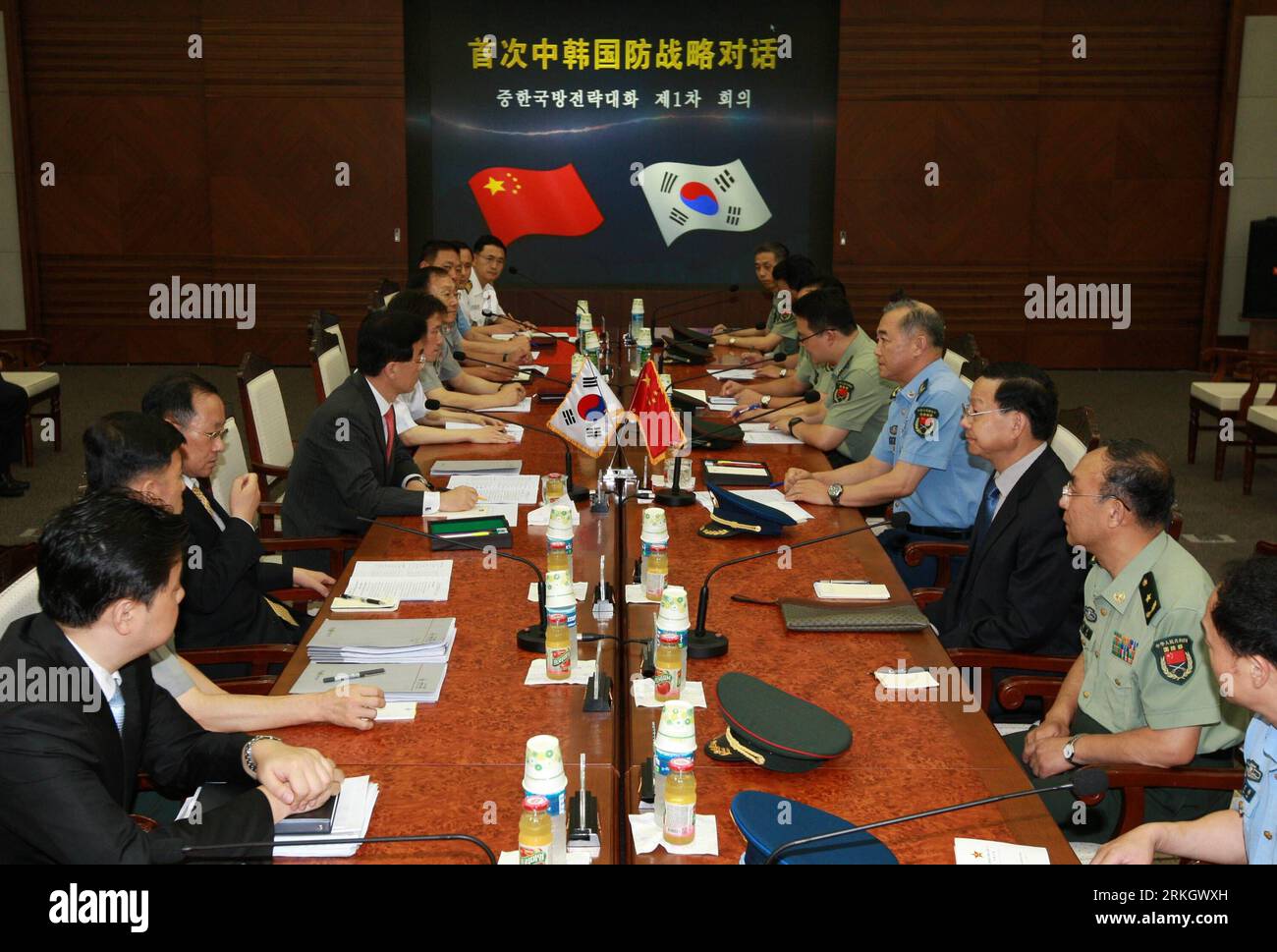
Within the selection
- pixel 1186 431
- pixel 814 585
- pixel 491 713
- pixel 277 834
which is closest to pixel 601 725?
pixel 491 713

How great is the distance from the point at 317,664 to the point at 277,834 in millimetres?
655

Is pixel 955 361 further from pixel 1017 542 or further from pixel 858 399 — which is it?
pixel 1017 542

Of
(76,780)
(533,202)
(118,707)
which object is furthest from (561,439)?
(533,202)

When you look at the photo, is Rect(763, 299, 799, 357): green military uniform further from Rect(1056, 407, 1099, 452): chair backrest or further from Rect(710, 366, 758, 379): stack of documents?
Rect(1056, 407, 1099, 452): chair backrest

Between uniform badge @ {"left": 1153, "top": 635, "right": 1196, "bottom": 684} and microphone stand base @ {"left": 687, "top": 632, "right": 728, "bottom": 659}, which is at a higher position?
uniform badge @ {"left": 1153, "top": 635, "right": 1196, "bottom": 684}

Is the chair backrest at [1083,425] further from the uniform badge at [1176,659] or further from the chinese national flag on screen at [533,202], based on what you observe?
the chinese national flag on screen at [533,202]

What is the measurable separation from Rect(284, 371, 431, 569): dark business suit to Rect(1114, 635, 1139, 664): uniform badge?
194 cm

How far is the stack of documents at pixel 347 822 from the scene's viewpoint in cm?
193

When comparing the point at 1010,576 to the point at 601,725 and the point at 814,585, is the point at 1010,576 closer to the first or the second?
the point at 814,585

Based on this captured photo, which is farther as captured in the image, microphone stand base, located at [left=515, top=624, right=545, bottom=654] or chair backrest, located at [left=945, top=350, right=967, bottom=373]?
chair backrest, located at [left=945, top=350, right=967, bottom=373]

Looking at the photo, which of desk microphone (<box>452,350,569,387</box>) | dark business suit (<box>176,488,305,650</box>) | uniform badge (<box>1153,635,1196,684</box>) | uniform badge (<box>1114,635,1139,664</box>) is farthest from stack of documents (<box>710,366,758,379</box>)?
uniform badge (<box>1153,635,1196,684</box>)

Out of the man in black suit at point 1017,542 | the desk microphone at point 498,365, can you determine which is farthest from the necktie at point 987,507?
the desk microphone at point 498,365

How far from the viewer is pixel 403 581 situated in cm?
309

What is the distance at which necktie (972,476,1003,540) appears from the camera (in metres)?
3.32
